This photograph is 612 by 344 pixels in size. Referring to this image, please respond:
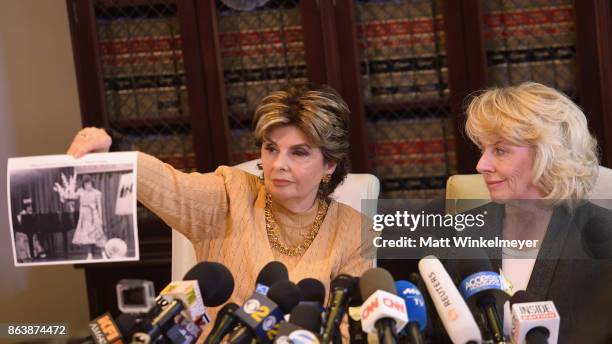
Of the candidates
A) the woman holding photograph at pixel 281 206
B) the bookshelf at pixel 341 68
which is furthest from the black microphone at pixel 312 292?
the bookshelf at pixel 341 68

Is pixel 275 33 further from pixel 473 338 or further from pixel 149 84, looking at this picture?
pixel 473 338

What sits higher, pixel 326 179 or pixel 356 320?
pixel 326 179

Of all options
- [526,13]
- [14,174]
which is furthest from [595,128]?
[14,174]

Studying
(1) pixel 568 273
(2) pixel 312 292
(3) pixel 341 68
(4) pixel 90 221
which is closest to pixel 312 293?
(2) pixel 312 292

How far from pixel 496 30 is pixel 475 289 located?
2063mm

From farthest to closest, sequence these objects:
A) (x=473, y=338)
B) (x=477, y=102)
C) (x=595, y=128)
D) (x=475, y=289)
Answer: (x=595, y=128), (x=477, y=102), (x=475, y=289), (x=473, y=338)

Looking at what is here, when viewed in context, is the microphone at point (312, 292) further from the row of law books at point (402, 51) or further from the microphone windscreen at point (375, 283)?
the row of law books at point (402, 51)

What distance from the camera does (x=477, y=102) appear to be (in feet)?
7.48

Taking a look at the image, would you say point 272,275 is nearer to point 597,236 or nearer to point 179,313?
point 179,313

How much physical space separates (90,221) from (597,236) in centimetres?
116

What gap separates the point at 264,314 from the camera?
4.63 ft

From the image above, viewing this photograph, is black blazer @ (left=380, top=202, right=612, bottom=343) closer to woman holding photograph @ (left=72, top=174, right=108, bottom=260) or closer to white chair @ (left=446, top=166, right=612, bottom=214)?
white chair @ (left=446, top=166, right=612, bottom=214)

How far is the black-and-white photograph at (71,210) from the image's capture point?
1.67 metres

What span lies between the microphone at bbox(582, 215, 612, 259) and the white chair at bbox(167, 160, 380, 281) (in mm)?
654
